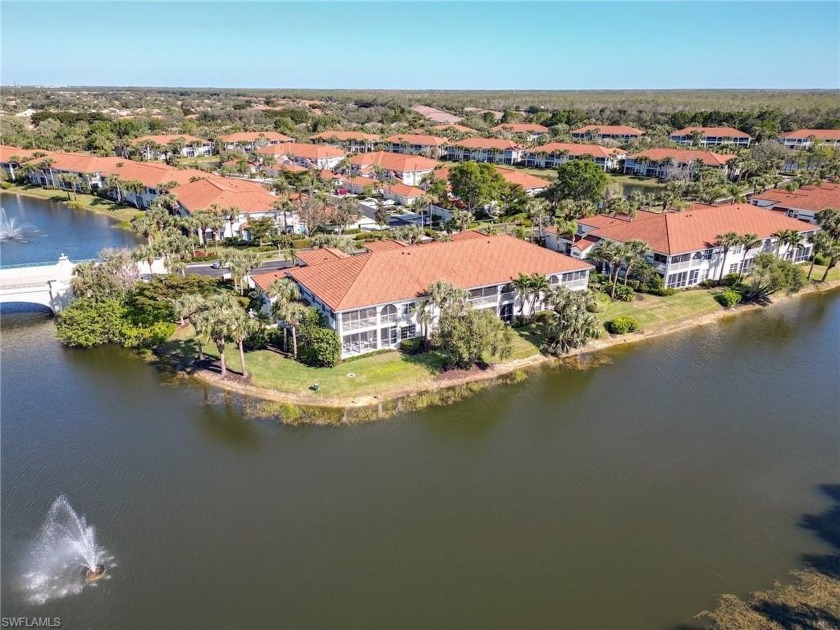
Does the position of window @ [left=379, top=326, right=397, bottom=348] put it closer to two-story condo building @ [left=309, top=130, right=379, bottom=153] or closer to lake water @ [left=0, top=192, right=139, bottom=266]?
lake water @ [left=0, top=192, right=139, bottom=266]

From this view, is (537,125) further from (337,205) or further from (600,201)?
(337,205)

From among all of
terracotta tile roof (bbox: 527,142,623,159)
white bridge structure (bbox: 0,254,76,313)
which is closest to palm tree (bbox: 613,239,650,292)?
white bridge structure (bbox: 0,254,76,313)

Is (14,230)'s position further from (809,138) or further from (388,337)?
(809,138)

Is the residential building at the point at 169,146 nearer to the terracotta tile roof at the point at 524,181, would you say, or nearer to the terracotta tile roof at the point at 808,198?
the terracotta tile roof at the point at 524,181

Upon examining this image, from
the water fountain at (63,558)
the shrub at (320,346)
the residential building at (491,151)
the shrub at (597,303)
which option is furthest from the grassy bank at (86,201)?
A: the residential building at (491,151)

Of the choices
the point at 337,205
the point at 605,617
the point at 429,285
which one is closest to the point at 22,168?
the point at 337,205

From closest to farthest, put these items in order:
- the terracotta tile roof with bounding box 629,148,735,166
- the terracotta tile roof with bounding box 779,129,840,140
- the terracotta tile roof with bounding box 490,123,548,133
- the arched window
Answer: the arched window < the terracotta tile roof with bounding box 629,148,735,166 < the terracotta tile roof with bounding box 779,129,840,140 < the terracotta tile roof with bounding box 490,123,548,133
